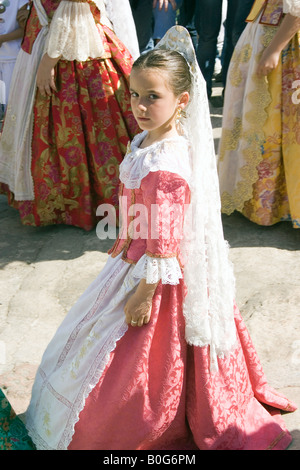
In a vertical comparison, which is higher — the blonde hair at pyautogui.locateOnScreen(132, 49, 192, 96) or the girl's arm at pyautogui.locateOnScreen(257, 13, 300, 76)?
the blonde hair at pyautogui.locateOnScreen(132, 49, 192, 96)

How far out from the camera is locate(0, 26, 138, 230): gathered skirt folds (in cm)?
340

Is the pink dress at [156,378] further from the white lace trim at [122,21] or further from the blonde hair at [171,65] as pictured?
the white lace trim at [122,21]

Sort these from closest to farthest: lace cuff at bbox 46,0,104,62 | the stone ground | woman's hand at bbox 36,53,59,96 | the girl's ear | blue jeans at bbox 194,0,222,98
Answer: the girl's ear, the stone ground, lace cuff at bbox 46,0,104,62, woman's hand at bbox 36,53,59,96, blue jeans at bbox 194,0,222,98

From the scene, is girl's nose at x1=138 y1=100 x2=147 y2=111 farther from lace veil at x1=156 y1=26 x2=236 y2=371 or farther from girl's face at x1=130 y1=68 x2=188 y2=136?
lace veil at x1=156 y1=26 x2=236 y2=371

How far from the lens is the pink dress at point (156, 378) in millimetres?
1801

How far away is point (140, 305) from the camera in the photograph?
184 cm

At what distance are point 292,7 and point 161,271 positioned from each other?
1.86 m

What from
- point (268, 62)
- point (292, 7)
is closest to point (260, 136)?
point (268, 62)

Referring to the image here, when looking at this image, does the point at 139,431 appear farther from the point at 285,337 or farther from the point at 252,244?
the point at 252,244

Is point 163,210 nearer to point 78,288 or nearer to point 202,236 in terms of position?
point 202,236

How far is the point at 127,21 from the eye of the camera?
11.5 ft

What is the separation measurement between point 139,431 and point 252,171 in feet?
6.54

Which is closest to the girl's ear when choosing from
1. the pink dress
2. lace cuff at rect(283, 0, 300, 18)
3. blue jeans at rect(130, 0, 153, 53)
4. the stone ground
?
the pink dress

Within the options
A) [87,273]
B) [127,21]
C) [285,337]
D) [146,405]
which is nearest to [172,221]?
[146,405]
